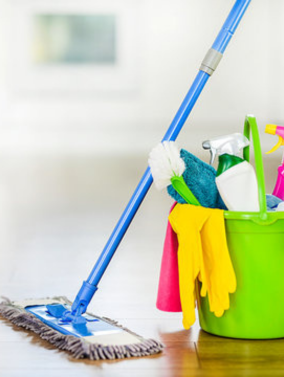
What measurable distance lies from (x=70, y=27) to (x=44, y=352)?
6.12 m

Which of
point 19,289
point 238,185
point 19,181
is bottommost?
point 19,181

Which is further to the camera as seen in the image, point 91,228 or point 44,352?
point 91,228

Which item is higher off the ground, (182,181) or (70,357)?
(182,181)

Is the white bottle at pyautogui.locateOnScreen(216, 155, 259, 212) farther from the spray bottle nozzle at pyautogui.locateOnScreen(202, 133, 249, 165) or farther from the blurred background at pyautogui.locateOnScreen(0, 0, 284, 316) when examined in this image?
the blurred background at pyautogui.locateOnScreen(0, 0, 284, 316)

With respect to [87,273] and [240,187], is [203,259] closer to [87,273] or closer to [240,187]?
[240,187]

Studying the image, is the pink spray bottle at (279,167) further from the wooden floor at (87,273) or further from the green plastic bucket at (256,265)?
the wooden floor at (87,273)

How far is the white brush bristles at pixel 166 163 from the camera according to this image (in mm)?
1255

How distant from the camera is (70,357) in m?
1.18

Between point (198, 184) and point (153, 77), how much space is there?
578 centimetres

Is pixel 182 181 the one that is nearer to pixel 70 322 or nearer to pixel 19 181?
pixel 70 322

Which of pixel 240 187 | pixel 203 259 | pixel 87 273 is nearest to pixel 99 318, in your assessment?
pixel 203 259

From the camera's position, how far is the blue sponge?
4.26ft

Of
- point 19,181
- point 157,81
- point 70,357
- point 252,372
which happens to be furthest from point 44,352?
point 157,81

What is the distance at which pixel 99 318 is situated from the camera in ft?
4.46
